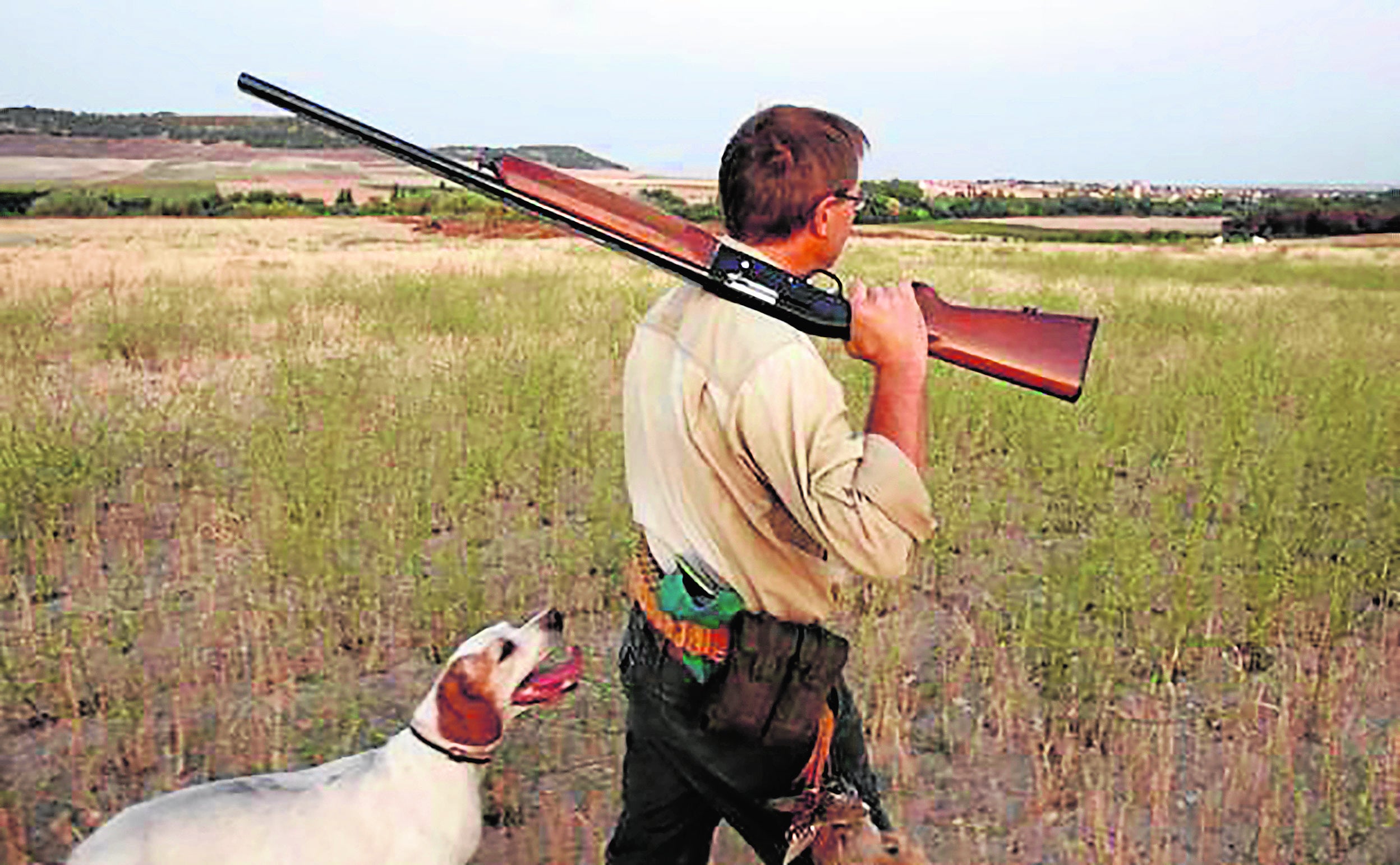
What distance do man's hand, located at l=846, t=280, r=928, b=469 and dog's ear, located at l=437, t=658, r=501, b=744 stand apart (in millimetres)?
1349

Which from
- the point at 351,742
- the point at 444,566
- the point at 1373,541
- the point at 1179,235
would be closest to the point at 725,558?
the point at 351,742

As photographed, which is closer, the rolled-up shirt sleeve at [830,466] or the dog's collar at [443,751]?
the rolled-up shirt sleeve at [830,466]

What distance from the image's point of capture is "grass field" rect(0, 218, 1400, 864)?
3604 millimetres

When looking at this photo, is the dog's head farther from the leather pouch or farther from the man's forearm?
the man's forearm

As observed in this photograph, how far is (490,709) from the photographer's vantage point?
279 cm

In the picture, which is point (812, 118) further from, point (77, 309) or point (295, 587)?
point (77, 309)

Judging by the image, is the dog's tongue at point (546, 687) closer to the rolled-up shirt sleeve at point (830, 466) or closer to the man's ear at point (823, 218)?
the rolled-up shirt sleeve at point (830, 466)

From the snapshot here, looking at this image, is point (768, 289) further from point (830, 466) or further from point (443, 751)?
point (443, 751)

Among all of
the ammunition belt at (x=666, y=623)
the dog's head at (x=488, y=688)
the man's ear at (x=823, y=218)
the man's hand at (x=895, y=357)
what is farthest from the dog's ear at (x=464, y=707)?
the man's ear at (x=823, y=218)

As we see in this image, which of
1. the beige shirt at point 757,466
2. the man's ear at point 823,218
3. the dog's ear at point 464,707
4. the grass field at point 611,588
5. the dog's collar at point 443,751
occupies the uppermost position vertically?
the man's ear at point 823,218

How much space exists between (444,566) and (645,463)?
303 centimetres

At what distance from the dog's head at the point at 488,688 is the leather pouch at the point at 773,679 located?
918 mm

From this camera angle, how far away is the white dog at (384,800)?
7.97 ft

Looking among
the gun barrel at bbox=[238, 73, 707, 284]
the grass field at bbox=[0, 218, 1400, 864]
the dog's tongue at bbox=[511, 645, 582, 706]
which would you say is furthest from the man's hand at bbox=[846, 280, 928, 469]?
the grass field at bbox=[0, 218, 1400, 864]
